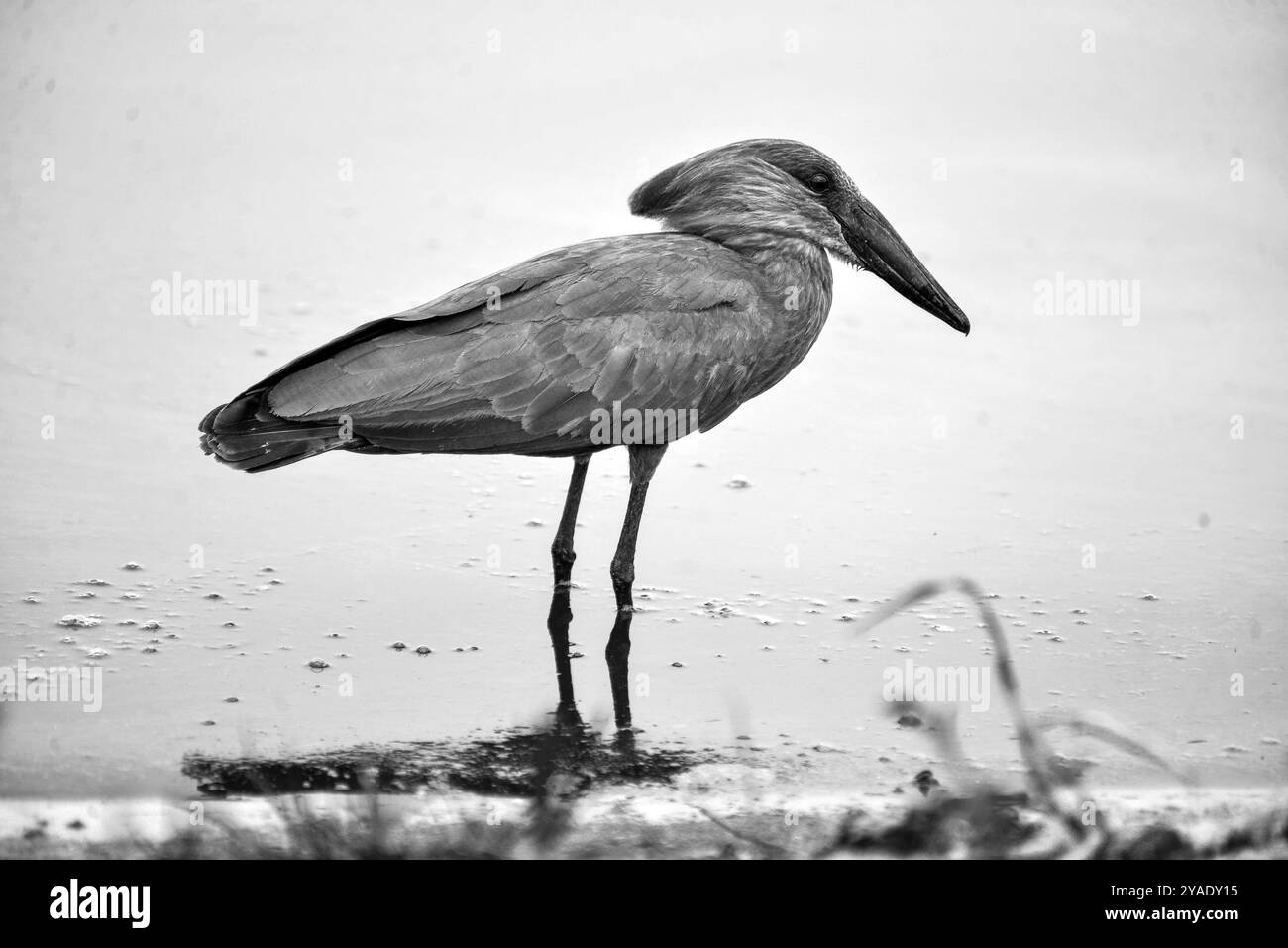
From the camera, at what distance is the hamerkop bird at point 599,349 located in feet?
20.6

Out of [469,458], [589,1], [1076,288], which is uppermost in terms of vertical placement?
[589,1]

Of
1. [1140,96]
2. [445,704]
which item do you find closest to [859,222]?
[445,704]

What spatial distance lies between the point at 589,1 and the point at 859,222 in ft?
19.4

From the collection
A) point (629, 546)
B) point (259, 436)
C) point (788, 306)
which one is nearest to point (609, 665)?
point (629, 546)

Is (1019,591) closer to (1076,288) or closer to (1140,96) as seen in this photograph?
(1076,288)

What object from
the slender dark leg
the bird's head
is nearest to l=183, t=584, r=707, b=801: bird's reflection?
the slender dark leg

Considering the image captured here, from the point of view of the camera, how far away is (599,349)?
6559mm

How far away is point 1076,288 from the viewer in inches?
396

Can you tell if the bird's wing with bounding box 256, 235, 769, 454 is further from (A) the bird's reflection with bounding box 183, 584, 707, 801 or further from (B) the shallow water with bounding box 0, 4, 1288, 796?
(A) the bird's reflection with bounding box 183, 584, 707, 801

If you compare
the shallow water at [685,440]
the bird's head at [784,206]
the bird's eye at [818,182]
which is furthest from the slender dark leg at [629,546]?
the bird's eye at [818,182]

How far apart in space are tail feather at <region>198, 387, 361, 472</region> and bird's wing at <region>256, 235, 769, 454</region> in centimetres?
5

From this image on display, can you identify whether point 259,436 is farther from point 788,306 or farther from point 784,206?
point 784,206

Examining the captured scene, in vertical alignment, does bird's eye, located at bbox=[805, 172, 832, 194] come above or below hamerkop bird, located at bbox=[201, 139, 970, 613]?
above

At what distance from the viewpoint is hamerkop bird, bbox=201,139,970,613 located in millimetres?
6277
